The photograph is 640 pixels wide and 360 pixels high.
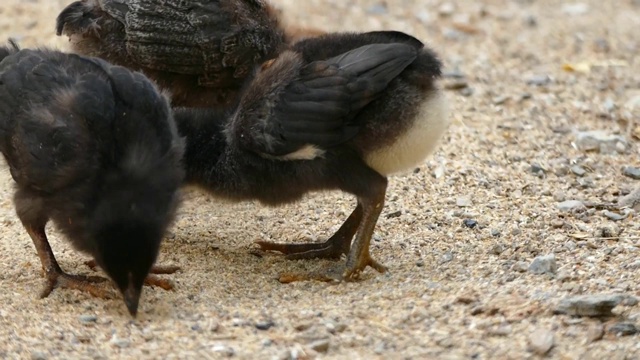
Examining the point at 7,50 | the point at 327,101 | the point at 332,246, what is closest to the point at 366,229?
the point at 332,246

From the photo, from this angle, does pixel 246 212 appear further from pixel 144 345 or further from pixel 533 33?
pixel 533 33

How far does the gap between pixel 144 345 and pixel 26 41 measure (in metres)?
4.15

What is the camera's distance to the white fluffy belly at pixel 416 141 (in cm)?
451

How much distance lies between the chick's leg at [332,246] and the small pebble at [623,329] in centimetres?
152

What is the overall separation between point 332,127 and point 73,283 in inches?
50.7

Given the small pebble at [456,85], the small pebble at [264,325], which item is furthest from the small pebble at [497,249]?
the small pebble at [456,85]

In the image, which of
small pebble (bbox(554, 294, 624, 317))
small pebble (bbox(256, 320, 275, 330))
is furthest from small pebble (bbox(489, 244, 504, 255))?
small pebble (bbox(256, 320, 275, 330))

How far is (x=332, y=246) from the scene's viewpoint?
194 inches

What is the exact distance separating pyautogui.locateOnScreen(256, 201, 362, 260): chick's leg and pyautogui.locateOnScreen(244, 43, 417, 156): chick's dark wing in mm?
623

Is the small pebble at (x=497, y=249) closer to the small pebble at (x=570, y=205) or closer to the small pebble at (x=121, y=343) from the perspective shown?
the small pebble at (x=570, y=205)

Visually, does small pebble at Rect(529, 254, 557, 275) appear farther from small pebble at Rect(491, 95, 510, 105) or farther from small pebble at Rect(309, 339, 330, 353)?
small pebble at Rect(491, 95, 510, 105)

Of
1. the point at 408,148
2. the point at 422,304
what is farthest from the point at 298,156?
the point at 422,304

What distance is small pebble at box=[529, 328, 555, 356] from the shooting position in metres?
3.56

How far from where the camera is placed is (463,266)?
457cm
